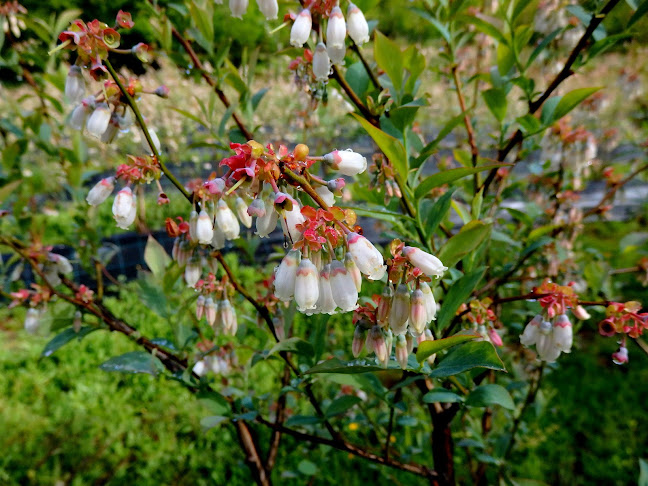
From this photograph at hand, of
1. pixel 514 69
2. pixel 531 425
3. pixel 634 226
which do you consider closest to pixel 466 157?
pixel 514 69

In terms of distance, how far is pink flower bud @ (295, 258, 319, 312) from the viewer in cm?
53

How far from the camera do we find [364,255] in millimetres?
529

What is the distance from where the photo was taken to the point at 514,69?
1.07 meters

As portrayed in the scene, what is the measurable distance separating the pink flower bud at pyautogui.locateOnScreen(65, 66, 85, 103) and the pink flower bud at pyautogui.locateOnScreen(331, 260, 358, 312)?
0.49 meters

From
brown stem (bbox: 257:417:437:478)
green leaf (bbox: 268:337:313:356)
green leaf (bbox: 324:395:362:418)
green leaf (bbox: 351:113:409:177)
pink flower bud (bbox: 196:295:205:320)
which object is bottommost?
brown stem (bbox: 257:417:437:478)

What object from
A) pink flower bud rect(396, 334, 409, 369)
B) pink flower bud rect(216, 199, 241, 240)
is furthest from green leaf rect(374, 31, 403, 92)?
pink flower bud rect(396, 334, 409, 369)

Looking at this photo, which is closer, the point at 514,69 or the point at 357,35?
the point at 357,35

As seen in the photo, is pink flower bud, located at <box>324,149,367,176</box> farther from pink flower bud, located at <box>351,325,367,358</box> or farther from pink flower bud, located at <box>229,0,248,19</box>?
pink flower bud, located at <box>229,0,248,19</box>

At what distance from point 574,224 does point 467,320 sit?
2.98ft

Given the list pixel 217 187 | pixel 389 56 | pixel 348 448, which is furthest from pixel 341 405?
pixel 389 56

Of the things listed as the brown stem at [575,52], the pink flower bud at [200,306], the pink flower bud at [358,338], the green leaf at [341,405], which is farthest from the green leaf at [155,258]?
the brown stem at [575,52]

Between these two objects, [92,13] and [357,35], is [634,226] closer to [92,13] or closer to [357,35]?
[357,35]

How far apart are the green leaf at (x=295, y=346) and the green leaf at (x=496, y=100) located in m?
0.62

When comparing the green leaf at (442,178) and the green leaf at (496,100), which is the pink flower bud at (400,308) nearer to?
the green leaf at (442,178)
